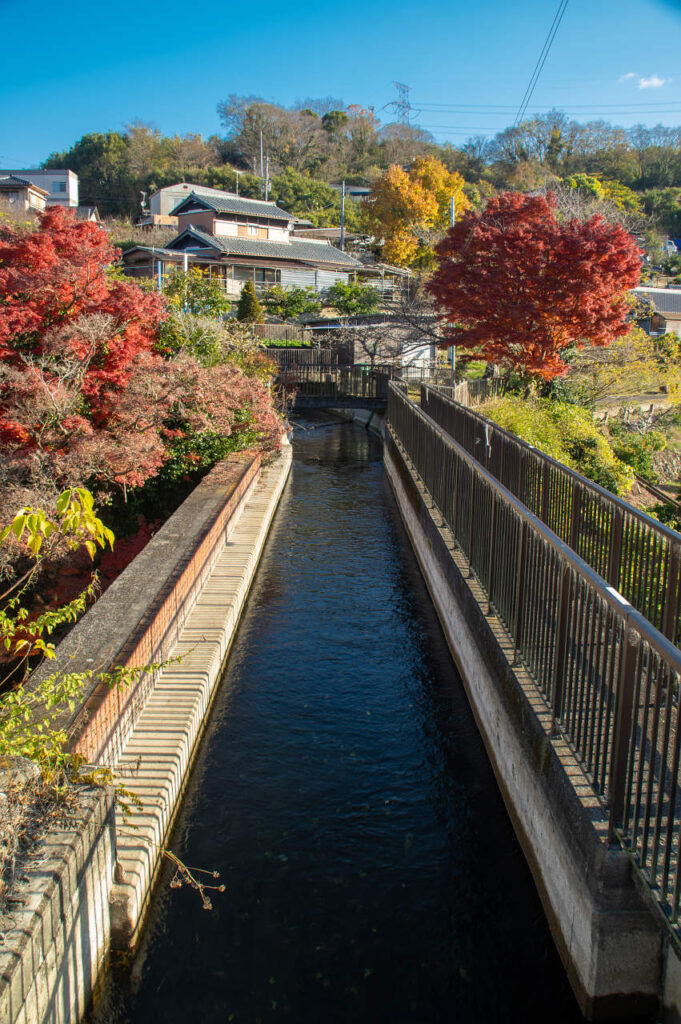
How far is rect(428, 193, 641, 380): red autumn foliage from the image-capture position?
71.0 ft

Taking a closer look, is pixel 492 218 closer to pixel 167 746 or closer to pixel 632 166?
pixel 167 746

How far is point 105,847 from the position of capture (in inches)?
219

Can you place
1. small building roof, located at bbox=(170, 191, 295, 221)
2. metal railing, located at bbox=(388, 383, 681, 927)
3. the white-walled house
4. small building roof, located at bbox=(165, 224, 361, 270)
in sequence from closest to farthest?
metal railing, located at bbox=(388, 383, 681, 927)
small building roof, located at bbox=(165, 224, 361, 270)
small building roof, located at bbox=(170, 191, 295, 221)
the white-walled house

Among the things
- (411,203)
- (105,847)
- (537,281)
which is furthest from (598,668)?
(411,203)

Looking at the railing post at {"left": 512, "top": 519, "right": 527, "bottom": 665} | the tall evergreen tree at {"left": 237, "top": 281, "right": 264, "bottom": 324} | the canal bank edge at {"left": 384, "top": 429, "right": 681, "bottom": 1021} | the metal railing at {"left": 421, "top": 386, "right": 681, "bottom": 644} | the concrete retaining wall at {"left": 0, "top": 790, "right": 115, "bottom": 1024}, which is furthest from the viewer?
the tall evergreen tree at {"left": 237, "top": 281, "right": 264, "bottom": 324}

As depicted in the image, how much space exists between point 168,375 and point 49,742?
32.8ft

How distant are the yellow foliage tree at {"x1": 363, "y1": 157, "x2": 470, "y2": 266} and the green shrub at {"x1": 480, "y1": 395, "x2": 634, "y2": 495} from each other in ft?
157

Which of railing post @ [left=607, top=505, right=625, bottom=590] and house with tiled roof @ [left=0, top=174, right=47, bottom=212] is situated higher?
house with tiled roof @ [left=0, top=174, right=47, bottom=212]

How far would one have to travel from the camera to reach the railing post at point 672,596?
638cm

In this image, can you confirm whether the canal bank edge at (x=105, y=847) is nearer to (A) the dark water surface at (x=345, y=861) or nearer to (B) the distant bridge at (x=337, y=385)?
(A) the dark water surface at (x=345, y=861)

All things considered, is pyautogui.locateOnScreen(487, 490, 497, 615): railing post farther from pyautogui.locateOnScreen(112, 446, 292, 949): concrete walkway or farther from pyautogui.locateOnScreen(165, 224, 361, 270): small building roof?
pyautogui.locateOnScreen(165, 224, 361, 270): small building roof

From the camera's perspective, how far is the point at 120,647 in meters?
8.41

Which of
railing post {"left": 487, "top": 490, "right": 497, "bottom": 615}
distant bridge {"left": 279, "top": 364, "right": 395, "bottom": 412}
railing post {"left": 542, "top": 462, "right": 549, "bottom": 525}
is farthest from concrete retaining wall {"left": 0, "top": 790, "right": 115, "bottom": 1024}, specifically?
distant bridge {"left": 279, "top": 364, "right": 395, "bottom": 412}

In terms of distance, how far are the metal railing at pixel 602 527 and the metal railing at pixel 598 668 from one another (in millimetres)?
731
